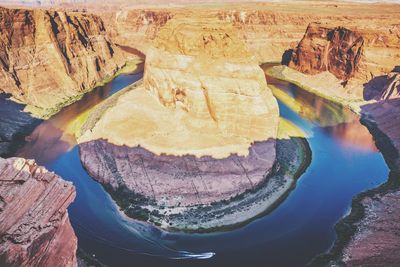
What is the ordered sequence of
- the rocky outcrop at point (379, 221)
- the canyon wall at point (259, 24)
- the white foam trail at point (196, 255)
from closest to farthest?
the rocky outcrop at point (379, 221) → the white foam trail at point (196, 255) → the canyon wall at point (259, 24)

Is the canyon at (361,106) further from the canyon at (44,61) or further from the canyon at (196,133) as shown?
the canyon at (44,61)

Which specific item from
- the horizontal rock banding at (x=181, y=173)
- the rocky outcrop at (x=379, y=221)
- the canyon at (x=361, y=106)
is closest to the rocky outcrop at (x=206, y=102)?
the horizontal rock banding at (x=181, y=173)

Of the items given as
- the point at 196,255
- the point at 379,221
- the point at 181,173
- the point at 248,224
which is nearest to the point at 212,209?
the point at 248,224

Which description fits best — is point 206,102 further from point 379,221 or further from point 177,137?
point 379,221

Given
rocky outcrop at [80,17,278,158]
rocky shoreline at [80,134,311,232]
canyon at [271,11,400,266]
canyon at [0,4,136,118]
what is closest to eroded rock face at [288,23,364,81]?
canyon at [271,11,400,266]

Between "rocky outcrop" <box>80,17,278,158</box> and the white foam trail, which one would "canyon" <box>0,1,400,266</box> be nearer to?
"rocky outcrop" <box>80,17,278,158</box>

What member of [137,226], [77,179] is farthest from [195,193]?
[77,179]
